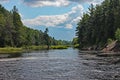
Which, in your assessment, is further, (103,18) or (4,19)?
(4,19)

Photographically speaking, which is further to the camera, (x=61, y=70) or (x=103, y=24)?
(x=103, y=24)

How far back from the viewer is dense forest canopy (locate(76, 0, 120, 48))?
131250 mm

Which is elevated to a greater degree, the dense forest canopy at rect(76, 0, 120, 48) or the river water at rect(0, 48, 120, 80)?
the dense forest canopy at rect(76, 0, 120, 48)

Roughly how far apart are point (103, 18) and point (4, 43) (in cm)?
4736

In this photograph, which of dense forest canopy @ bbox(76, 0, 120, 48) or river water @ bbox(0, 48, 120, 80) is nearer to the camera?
river water @ bbox(0, 48, 120, 80)

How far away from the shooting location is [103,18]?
483 feet

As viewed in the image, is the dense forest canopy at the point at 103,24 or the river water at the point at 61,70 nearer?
the river water at the point at 61,70

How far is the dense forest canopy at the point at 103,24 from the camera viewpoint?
431ft

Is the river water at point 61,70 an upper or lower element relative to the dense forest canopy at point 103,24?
lower

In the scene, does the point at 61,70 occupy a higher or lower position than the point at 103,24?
lower

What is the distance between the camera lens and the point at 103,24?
146m

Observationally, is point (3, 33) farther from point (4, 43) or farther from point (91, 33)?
point (91, 33)

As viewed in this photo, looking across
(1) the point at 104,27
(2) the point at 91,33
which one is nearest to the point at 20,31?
(2) the point at 91,33

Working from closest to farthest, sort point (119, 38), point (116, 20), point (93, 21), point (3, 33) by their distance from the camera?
1. point (119, 38)
2. point (116, 20)
3. point (3, 33)
4. point (93, 21)
